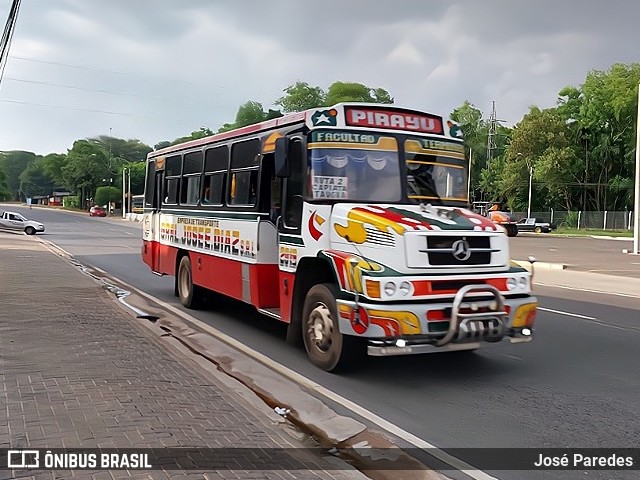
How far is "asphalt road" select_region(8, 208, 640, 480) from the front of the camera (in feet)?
18.8

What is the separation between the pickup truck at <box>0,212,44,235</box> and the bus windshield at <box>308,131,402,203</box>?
3932cm

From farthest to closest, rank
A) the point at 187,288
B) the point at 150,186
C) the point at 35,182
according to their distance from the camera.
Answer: the point at 35,182, the point at 150,186, the point at 187,288

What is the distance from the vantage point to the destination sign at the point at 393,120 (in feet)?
26.6

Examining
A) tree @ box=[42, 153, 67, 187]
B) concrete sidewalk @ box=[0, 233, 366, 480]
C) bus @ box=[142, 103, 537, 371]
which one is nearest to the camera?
concrete sidewalk @ box=[0, 233, 366, 480]

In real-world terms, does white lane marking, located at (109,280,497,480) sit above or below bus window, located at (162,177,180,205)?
below

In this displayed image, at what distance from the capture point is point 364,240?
23.6 ft

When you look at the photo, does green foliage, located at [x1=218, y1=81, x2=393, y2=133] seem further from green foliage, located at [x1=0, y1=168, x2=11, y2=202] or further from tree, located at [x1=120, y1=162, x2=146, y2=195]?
green foliage, located at [x1=0, y1=168, x2=11, y2=202]

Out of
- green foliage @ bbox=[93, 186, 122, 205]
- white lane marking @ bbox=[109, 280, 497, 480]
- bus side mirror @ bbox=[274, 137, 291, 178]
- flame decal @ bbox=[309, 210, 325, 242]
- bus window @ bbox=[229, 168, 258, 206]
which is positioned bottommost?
white lane marking @ bbox=[109, 280, 497, 480]

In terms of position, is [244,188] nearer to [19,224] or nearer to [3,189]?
[19,224]

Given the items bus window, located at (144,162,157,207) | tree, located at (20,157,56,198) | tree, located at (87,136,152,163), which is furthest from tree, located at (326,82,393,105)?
tree, located at (20,157,56,198)

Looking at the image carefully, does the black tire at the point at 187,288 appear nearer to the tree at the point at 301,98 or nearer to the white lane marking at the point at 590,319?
the white lane marking at the point at 590,319

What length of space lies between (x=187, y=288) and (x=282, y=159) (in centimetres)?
521

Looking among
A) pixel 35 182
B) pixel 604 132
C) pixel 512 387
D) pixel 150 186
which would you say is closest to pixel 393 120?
pixel 512 387

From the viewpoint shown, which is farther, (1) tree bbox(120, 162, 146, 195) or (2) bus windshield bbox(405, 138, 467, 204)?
(1) tree bbox(120, 162, 146, 195)
